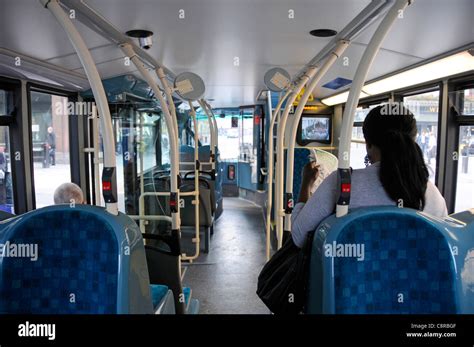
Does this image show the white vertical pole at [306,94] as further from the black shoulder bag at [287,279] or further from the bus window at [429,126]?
the bus window at [429,126]

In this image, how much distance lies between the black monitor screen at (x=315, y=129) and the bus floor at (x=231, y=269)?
1.70 metres

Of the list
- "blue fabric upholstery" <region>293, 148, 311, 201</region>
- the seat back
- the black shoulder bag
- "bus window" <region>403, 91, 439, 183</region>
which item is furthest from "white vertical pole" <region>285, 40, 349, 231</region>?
the seat back

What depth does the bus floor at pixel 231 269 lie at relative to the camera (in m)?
3.68

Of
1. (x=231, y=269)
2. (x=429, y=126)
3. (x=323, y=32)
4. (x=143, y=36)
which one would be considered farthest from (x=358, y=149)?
(x=143, y=36)

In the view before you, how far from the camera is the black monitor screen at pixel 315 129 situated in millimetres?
6465

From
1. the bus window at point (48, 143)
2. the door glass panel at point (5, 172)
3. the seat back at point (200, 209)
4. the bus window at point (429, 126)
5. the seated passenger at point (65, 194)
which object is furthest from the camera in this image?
the seat back at point (200, 209)

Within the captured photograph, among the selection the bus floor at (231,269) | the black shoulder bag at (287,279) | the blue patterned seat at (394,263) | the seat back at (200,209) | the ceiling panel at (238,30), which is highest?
the ceiling panel at (238,30)

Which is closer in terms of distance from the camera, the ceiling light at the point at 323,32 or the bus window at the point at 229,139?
the ceiling light at the point at 323,32

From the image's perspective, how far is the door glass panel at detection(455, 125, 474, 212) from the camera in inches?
131

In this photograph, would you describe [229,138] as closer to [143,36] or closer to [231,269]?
[231,269]

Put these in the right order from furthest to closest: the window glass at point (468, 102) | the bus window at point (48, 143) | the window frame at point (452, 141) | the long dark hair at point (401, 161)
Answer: the bus window at point (48, 143) < the window frame at point (452, 141) < the window glass at point (468, 102) < the long dark hair at point (401, 161)

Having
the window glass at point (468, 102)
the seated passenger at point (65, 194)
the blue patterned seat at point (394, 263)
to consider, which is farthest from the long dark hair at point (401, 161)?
the window glass at point (468, 102)

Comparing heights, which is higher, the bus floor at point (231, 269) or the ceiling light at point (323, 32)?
the ceiling light at point (323, 32)

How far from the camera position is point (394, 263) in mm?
1304
